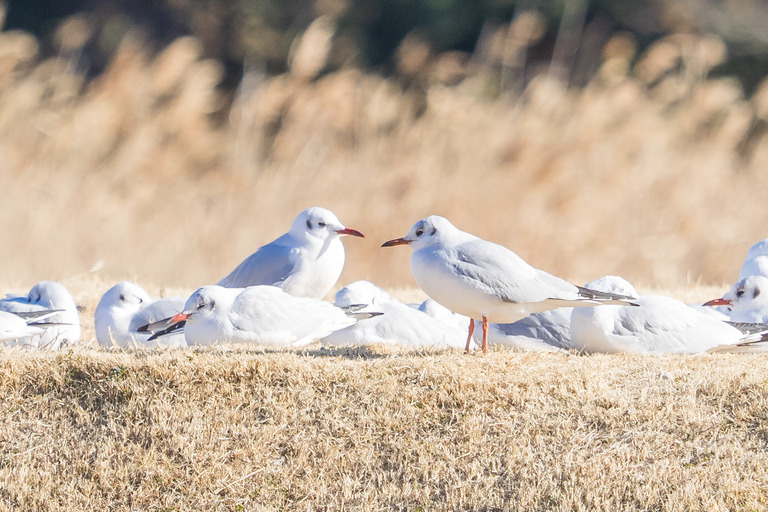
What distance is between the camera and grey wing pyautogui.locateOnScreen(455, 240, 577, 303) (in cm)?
525

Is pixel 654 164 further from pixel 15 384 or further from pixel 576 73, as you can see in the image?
pixel 15 384

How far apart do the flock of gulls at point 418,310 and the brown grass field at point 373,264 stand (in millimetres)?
309

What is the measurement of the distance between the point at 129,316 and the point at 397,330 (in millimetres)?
1733

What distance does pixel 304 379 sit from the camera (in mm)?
5020

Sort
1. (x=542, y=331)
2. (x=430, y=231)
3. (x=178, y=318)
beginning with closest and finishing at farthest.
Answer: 1. (x=430, y=231)
2. (x=178, y=318)
3. (x=542, y=331)

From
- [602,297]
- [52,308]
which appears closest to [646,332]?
[602,297]

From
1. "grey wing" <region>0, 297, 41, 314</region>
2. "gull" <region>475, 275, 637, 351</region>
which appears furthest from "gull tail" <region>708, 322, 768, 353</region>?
"grey wing" <region>0, 297, 41, 314</region>

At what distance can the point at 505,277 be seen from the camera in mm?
5273

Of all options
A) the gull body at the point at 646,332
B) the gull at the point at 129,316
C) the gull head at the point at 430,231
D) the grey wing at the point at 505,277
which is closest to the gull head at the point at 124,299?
the gull at the point at 129,316

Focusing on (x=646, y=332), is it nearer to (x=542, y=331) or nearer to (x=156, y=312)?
(x=542, y=331)

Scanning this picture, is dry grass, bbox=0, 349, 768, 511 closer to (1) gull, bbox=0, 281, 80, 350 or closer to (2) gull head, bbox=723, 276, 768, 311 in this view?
(1) gull, bbox=0, 281, 80, 350

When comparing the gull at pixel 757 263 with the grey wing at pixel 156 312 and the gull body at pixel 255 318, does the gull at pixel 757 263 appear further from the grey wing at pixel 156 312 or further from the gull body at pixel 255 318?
the grey wing at pixel 156 312

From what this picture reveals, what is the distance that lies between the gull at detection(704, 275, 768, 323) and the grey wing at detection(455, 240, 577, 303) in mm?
1822

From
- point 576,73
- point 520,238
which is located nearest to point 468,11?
point 576,73
